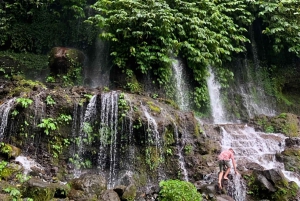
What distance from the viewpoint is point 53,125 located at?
8.66 metres

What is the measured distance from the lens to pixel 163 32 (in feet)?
41.4

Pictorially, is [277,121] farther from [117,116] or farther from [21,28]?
[21,28]

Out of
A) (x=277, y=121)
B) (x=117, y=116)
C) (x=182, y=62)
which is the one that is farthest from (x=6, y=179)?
(x=277, y=121)

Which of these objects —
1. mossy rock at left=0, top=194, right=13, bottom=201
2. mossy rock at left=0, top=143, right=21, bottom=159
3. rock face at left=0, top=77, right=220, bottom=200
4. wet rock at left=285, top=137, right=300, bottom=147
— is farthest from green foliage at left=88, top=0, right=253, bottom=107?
mossy rock at left=0, top=194, right=13, bottom=201

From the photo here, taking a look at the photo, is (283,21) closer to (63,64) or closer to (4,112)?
(63,64)

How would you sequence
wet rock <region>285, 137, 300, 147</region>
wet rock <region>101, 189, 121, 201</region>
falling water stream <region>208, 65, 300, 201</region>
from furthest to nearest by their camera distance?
wet rock <region>285, 137, 300, 147</region>, falling water stream <region>208, 65, 300, 201</region>, wet rock <region>101, 189, 121, 201</region>

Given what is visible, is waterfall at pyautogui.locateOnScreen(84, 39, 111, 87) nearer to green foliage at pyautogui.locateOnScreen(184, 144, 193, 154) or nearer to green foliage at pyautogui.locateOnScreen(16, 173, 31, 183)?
green foliage at pyautogui.locateOnScreen(184, 144, 193, 154)

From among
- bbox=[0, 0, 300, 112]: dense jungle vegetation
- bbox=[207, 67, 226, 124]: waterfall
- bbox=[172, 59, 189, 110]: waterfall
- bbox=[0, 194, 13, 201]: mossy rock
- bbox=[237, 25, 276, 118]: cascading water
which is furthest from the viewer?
bbox=[237, 25, 276, 118]: cascading water

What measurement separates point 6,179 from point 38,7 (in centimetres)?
1207

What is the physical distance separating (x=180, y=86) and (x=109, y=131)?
231 inches

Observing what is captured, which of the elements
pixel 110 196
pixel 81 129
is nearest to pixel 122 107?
pixel 81 129

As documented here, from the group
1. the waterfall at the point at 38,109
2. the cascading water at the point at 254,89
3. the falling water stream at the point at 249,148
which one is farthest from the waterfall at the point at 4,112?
the cascading water at the point at 254,89

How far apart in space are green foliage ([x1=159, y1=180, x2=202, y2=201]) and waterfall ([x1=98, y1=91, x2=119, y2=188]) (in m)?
2.43

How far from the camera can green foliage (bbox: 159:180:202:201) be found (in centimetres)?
636
